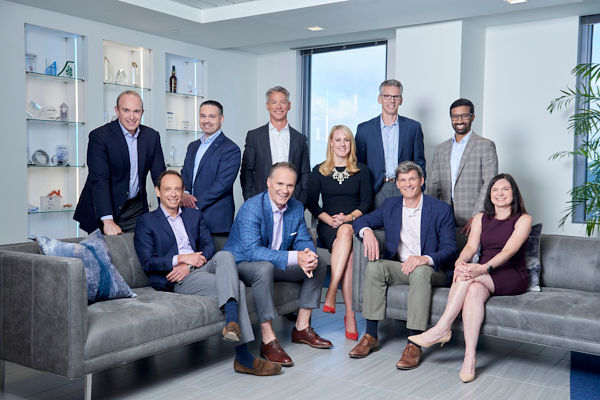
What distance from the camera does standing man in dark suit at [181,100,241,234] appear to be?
439 cm

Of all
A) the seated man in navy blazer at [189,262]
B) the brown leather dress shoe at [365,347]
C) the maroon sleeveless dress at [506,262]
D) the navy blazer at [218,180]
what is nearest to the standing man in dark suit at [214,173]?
the navy blazer at [218,180]

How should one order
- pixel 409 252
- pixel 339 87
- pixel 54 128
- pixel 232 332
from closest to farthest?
pixel 232 332
pixel 409 252
pixel 54 128
pixel 339 87

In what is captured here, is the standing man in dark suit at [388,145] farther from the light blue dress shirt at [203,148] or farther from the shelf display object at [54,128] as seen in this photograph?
the shelf display object at [54,128]

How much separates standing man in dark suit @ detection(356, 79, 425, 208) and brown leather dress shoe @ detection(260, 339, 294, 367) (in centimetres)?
161

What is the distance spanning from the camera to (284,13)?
5891mm

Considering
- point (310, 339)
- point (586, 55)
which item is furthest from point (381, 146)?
point (586, 55)

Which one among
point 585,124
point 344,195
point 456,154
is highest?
point 585,124

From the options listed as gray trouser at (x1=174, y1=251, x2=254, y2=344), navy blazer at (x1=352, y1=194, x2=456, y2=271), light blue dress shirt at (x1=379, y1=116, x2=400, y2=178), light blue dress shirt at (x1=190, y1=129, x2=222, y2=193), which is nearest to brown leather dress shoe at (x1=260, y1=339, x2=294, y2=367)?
gray trouser at (x1=174, y1=251, x2=254, y2=344)

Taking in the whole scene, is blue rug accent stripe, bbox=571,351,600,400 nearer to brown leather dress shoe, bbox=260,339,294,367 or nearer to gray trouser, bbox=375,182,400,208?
brown leather dress shoe, bbox=260,339,294,367

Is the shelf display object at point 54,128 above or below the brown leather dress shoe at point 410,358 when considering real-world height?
above

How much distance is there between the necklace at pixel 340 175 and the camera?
15.1 feet

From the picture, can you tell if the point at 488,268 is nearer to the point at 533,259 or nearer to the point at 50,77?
the point at 533,259

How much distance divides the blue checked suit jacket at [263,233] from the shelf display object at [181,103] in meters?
3.49

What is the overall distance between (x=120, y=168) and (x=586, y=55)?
4.84 meters
